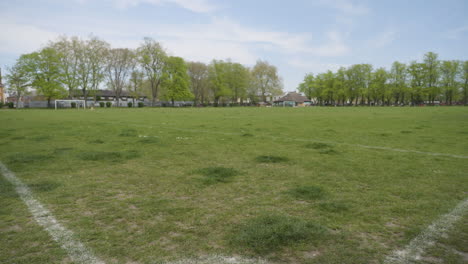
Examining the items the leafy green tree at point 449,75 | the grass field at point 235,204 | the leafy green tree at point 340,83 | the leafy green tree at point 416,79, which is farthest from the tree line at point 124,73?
the grass field at point 235,204

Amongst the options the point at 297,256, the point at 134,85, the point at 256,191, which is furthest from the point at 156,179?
the point at 134,85

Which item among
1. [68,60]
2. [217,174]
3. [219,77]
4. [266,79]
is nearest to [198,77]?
[219,77]

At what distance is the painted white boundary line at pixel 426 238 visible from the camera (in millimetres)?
2630

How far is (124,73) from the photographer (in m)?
80.6

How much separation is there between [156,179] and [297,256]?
11.4ft

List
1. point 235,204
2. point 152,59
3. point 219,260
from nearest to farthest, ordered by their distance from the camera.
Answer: point 219,260, point 235,204, point 152,59

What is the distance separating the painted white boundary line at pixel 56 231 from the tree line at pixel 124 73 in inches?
2752

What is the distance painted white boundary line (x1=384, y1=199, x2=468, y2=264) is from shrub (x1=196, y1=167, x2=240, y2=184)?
3.09 metres

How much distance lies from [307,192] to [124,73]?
84563 millimetres

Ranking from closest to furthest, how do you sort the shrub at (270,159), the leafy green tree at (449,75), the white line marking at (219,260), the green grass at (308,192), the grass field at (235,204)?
the white line marking at (219,260)
the grass field at (235,204)
the green grass at (308,192)
the shrub at (270,159)
the leafy green tree at (449,75)

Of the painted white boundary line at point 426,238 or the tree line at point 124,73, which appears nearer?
the painted white boundary line at point 426,238

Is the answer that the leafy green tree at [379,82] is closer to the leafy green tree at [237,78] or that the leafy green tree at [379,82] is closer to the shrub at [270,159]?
the leafy green tree at [237,78]

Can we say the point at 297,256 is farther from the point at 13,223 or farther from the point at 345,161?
the point at 345,161

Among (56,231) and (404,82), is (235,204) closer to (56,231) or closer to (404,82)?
(56,231)
